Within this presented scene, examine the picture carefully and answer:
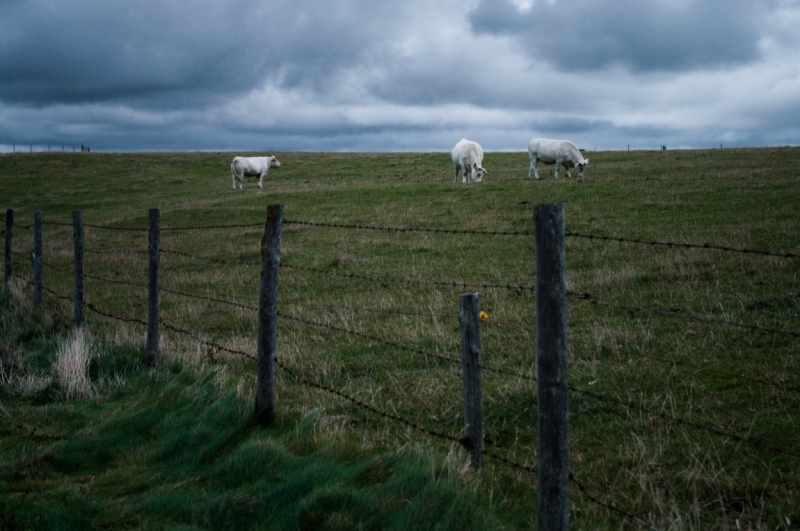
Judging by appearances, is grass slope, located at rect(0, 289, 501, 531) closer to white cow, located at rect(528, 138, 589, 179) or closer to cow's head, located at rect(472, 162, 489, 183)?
cow's head, located at rect(472, 162, 489, 183)

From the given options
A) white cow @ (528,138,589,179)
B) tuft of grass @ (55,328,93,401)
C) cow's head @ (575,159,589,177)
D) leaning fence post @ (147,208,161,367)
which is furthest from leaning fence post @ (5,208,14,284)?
cow's head @ (575,159,589,177)

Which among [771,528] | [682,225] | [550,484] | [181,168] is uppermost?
[181,168]

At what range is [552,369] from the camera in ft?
11.3

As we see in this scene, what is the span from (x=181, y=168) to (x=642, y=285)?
4713 cm

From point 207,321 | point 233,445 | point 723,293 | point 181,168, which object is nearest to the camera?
point 233,445

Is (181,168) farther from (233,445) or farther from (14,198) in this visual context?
(233,445)

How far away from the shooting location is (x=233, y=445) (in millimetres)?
5031

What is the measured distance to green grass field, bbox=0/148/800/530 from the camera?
13.2 feet

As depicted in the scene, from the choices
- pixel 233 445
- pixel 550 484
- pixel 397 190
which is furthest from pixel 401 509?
pixel 397 190

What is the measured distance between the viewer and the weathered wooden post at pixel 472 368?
13.8 feet

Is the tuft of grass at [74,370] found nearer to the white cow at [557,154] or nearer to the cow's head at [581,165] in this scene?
the white cow at [557,154]

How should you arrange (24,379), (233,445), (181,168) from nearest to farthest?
(233,445)
(24,379)
(181,168)

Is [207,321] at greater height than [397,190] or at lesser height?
lesser

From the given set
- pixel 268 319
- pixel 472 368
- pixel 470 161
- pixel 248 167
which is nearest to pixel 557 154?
pixel 470 161
